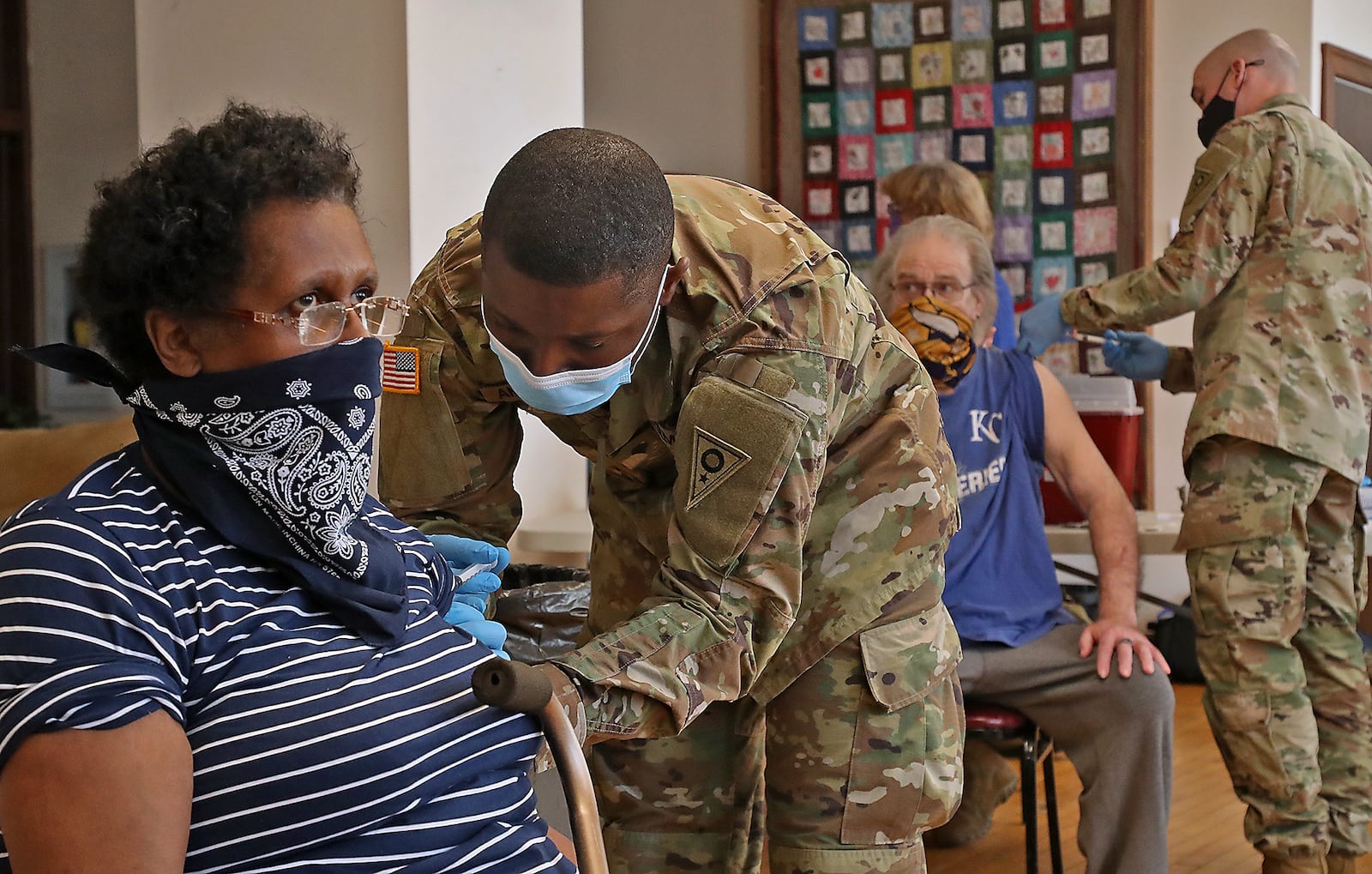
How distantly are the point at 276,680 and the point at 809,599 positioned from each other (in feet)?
2.53

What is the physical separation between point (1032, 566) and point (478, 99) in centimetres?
165

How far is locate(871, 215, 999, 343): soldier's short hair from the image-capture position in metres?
2.80

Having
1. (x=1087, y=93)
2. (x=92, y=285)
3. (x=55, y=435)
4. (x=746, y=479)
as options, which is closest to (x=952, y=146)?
(x=1087, y=93)

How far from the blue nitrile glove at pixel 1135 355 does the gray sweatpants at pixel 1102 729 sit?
1.04 metres

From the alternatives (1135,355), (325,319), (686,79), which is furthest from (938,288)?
(686,79)

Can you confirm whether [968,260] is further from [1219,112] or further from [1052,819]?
[1052,819]

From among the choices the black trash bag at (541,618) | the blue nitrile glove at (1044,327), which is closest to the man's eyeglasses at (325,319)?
the black trash bag at (541,618)

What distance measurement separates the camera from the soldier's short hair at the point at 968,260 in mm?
2801

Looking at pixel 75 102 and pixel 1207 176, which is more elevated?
pixel 75 102

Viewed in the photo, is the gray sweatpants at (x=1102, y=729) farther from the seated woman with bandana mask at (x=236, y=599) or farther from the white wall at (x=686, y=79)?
the white wall at (x=686, y=79)

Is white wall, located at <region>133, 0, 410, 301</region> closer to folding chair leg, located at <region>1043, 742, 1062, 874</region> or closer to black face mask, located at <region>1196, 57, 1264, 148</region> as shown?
folding chair leg, located at <region>1043, 742, 1062, 874</region>

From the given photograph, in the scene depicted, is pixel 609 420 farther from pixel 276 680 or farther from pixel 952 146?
pixel 952 146

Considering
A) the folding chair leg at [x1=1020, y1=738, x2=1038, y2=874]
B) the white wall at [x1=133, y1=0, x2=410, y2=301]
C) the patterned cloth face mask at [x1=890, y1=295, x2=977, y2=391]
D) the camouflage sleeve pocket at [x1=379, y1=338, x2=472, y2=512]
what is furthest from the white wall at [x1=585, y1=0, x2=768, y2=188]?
the camouflage sleeve pocket at [x1=379, y1=338, x2=472, y2=512]

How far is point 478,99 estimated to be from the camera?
303 centimetres
